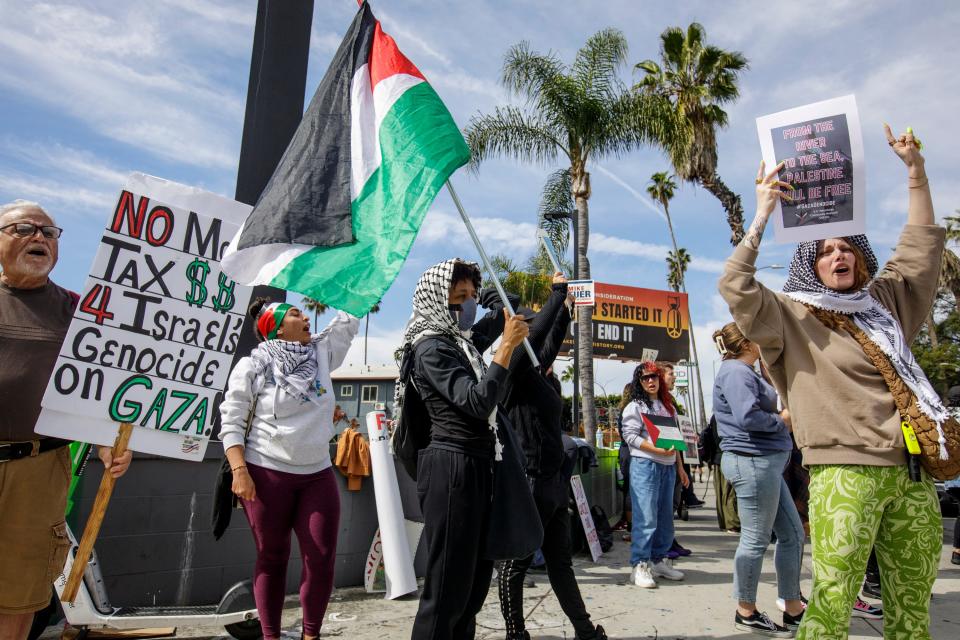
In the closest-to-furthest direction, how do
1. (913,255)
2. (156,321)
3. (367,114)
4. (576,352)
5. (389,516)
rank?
(913,255) < (367,114) < (156,321) < (389,516) < (576,352)

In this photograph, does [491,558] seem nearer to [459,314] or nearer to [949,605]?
[459,314]

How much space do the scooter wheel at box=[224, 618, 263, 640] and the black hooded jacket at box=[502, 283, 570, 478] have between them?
1865 millimetres

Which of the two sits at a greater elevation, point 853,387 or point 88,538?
point 853,387

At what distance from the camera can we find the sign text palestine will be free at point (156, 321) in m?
3.16

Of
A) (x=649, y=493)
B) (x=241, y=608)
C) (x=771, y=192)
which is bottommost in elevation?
(x=241, y=608)

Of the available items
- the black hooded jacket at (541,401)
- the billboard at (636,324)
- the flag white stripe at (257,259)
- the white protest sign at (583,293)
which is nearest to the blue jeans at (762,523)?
the black hooded jacket at (541,401)

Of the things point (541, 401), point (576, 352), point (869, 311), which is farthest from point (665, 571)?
point (576, 352)

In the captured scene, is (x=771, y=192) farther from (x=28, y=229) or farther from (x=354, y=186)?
(x=28, y=229)

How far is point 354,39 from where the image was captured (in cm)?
349

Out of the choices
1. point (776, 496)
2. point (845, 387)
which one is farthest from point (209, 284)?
point (776, 496)

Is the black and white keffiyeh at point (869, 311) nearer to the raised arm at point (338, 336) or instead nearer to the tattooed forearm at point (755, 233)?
the tattooed forearm at point (755, 233)

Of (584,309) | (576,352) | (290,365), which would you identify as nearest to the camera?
(290,365)

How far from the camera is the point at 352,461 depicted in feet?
17.9

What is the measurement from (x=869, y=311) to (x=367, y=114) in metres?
2.42
